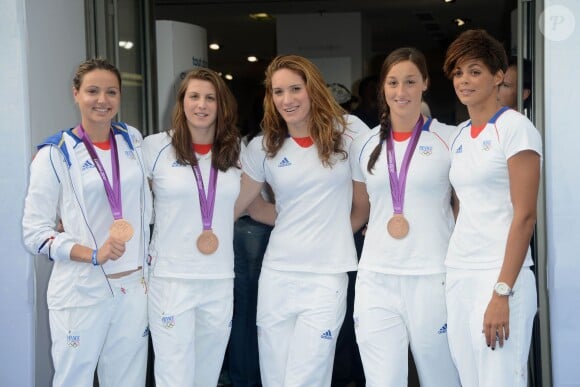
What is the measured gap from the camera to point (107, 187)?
10.8 ft

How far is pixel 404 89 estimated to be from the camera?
3367 millimetres

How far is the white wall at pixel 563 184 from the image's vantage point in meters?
3.82

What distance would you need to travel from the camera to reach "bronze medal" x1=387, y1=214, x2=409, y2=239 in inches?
129

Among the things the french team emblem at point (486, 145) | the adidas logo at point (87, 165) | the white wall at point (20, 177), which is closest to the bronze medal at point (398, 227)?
the french team emblem at point (486, 145)

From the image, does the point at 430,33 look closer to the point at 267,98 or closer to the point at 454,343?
the point at 267,98

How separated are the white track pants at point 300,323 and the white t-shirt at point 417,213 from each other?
10.8 inches

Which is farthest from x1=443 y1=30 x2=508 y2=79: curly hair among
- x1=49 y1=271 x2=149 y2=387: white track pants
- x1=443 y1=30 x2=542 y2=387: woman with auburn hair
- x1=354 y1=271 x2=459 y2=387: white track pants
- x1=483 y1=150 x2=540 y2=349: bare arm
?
x1=49 y1=271 x2=149 y2=387: white track pants

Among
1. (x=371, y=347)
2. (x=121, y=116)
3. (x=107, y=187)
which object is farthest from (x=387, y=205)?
(x=121, y=116)

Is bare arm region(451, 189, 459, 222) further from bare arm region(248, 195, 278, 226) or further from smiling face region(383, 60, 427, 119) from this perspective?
bare arm region(248, 195, 278, 226)

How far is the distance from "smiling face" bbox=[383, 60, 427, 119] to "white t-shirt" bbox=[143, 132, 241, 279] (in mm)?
815

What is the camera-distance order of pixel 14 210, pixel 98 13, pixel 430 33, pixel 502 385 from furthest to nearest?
pixel 430 33 < pixel 98 13 < pixel 14 210 < pixel 502 385

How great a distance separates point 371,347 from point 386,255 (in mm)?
395

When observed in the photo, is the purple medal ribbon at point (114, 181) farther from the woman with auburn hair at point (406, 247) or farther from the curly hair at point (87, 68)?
the woman with auburn hair at point (406, 247)

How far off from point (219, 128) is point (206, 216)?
1.43 feet
